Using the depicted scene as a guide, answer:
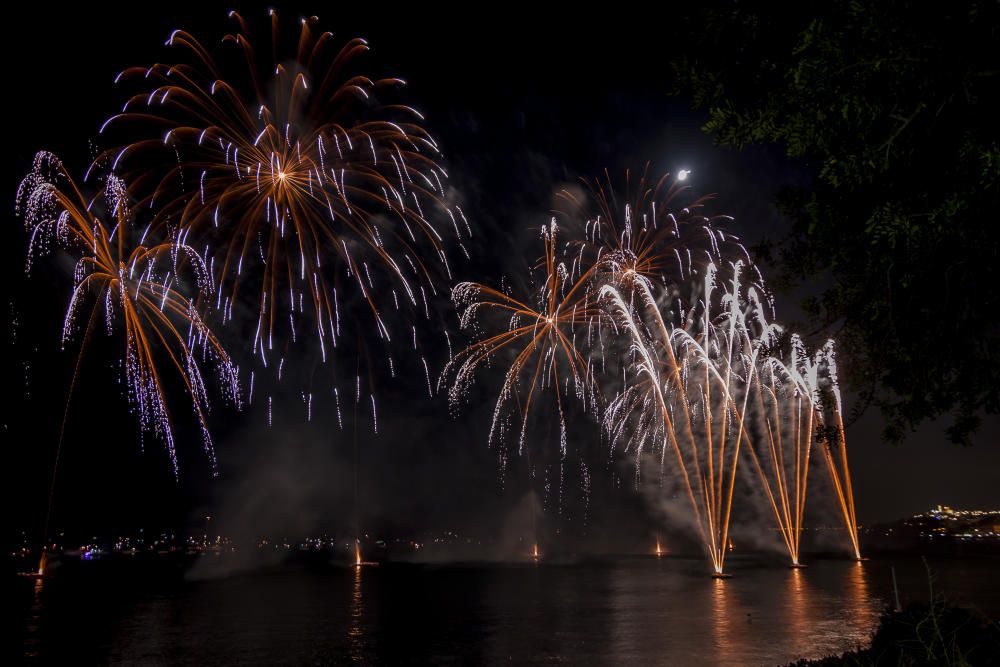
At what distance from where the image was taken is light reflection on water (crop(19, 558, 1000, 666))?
65.3 feet

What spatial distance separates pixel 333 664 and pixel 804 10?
17085 mm

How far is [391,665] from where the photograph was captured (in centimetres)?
1862

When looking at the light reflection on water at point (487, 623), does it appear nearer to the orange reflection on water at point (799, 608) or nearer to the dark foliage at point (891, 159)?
the orange reflection on water at point (799, 608)

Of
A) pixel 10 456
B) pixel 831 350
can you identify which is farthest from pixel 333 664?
pixel 10 456

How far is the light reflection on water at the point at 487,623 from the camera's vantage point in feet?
65.3

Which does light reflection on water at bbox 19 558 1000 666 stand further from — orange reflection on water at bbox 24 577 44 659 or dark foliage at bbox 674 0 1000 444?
dark foliage at bbox 674 0 1000 444

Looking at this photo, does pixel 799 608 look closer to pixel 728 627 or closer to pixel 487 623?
pixel 728 627

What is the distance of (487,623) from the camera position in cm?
2720

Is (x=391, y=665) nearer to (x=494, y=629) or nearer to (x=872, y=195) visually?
(x=494, y=629)

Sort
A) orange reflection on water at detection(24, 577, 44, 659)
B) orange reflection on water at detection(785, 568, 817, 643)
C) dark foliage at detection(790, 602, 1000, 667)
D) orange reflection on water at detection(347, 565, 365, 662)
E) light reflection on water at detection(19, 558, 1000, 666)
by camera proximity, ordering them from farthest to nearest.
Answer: orange reflection on water at detection(24, 577, 44, 659) → orange reflection on water at detection(785, 568, 817, 643) → orange reflection on water at detection(347, 565, 365, 662) → light reflection on water at detection(19, 558, 1000, 666) → dark foliage at detection(790, 602, 1000, 667)

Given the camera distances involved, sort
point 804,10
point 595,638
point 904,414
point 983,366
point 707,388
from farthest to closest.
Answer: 1. point 707,388
2. point 595,638
3. point 904,414
4. point 983,366
5. point 804,10

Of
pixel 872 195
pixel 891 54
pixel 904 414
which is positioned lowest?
pixel 904 414

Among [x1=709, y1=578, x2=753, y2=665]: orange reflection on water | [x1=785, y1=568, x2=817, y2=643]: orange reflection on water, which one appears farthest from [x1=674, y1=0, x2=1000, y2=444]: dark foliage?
[x1=785, y1=568, x2=817, y2=643]: orange reflection on water

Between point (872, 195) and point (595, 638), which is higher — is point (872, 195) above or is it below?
above
